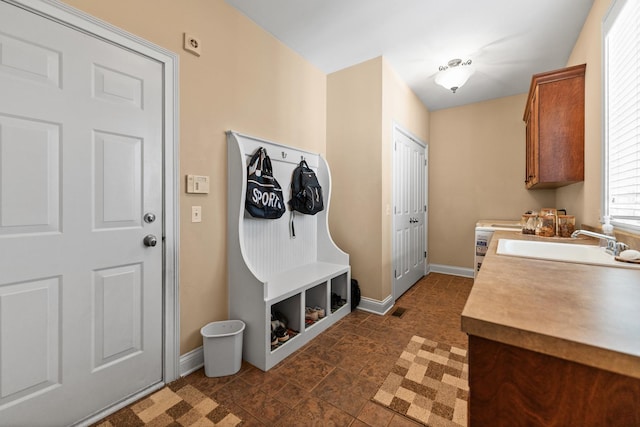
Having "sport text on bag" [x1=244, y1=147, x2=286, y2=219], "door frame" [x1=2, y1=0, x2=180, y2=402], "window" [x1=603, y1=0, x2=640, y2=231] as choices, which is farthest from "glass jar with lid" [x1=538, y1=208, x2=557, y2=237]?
"door frame" [x1=2, y1=0, x2=180, y2=402]

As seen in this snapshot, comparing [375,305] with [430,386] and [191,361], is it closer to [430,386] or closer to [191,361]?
[430,386]

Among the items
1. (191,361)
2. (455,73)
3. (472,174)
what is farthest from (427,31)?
(191,361)

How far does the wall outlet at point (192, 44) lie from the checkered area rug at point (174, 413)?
6.90ft

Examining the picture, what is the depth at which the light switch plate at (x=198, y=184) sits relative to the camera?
1712 mm

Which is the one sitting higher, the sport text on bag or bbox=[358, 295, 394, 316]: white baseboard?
the sport text on bag

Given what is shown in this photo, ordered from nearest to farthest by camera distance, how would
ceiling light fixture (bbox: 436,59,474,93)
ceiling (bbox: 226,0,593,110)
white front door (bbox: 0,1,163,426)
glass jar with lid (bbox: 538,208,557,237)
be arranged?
white front door (bbox: 0,1,163,426)
ceiling (bbox: 226,0,593,110)
glass jar with lid (bbox: 538,208,557,237)
ceiling light fixture (bbox: 436,59,474,93)

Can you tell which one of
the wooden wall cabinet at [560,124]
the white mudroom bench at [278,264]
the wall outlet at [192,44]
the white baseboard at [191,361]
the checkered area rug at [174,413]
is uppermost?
the wall outlet at [192,44]

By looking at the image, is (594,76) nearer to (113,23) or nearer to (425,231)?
(425,231)

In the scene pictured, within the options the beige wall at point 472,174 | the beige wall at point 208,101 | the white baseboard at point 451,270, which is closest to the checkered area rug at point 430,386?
the beige wall at point 208,101

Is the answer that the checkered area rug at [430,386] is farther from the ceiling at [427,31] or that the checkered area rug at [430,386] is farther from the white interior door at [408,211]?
the ceiling at [427,31]

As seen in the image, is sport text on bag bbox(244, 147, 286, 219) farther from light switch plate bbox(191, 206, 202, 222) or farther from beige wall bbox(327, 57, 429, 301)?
beige wall bbox(327, 57, 429, 301)

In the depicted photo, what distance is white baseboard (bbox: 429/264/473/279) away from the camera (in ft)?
12.8

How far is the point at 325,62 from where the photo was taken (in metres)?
2.73

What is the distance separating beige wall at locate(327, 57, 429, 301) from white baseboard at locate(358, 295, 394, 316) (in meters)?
0.05
